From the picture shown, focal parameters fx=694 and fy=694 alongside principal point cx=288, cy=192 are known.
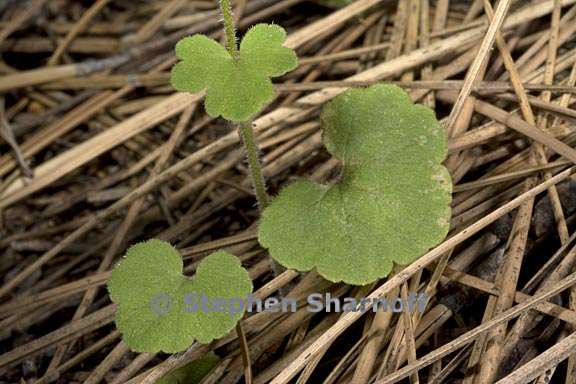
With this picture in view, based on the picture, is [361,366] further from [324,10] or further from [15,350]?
[324,10]

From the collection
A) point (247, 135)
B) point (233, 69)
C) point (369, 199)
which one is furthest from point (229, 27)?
point (369, 199)

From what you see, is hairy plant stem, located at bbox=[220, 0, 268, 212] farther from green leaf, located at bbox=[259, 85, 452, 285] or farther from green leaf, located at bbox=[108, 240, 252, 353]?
green leaf, located at bbox=[108, 240, 252, 353]

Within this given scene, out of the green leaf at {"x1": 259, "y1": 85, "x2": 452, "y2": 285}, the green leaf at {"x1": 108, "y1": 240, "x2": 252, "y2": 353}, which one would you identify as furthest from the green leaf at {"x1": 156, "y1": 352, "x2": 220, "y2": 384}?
the green leaf at {"x1": 259, "y1": 85, "x2": 452, "y2": 285}

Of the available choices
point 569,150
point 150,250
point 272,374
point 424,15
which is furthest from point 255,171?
point 424,15

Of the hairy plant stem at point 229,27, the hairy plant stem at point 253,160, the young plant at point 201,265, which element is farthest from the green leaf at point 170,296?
the hairy plant stem at point 229,27

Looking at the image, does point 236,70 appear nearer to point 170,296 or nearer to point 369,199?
point 369,199

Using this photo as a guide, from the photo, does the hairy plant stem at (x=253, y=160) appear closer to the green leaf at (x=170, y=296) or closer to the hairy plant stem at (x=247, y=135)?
the hairy plant stem at (x=247, y=135)
